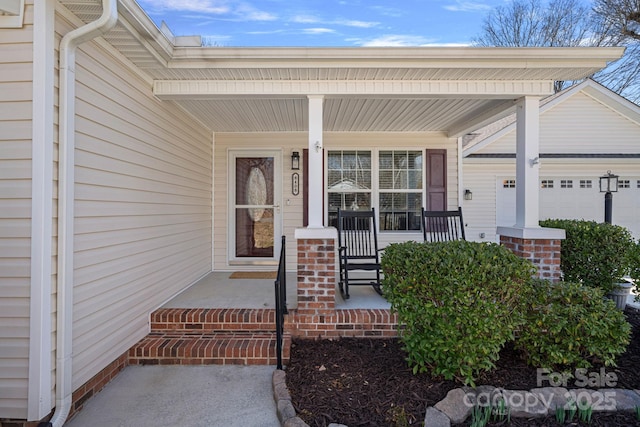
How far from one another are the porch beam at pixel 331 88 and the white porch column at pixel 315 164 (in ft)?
0.47

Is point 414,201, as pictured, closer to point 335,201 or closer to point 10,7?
point 335,201

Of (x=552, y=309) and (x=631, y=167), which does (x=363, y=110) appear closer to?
(x=552, y=309)

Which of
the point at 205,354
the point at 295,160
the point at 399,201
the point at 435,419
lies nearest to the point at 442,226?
the point at 399,201

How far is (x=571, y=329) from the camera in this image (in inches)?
89.3

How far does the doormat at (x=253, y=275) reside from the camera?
4656mm

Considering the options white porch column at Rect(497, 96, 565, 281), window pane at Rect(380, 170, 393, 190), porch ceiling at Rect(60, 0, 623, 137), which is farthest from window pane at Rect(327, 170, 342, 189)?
white porch column at Rect(497, 96, 565, 281)

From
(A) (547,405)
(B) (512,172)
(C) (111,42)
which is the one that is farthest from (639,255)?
(C) (111,42)

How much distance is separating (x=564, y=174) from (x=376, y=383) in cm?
678

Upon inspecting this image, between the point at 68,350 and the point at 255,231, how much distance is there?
10.8 ft

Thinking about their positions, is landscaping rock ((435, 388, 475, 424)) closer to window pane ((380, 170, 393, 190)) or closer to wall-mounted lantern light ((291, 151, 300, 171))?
window pane ((380, 170, 393, 190))

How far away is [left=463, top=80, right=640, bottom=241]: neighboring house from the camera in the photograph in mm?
6785

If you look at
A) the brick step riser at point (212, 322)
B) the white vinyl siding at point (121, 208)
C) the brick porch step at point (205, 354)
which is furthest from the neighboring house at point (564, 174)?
the white vinyl siding at point (121, 208)

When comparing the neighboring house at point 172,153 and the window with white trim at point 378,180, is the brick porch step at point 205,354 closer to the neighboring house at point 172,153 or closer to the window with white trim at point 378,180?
the neighboring house at point 172,153

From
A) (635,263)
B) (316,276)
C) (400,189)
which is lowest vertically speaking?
(316,276)
